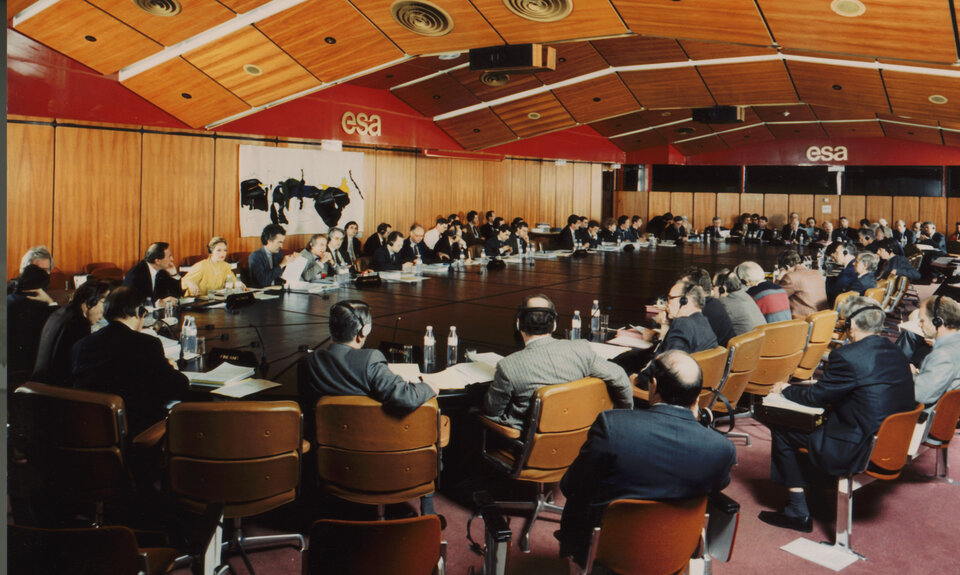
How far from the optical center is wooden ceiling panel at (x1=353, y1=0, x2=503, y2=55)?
7.01 metres

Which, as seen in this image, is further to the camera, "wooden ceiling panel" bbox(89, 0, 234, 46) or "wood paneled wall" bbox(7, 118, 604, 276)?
"wood paneled wall" bbox(7, 118, 604, 276)

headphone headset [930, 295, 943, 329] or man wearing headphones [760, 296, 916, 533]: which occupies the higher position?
headphone headset [930, 295, 943, 329]

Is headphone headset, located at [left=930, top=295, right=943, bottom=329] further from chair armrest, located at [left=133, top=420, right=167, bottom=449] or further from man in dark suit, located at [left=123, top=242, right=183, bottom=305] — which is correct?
man in dark suit, located at [left=123, top=242, right=183, bottom=305]

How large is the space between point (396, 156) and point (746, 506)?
32.3 feet

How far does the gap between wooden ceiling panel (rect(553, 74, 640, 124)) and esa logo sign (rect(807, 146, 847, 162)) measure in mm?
7240

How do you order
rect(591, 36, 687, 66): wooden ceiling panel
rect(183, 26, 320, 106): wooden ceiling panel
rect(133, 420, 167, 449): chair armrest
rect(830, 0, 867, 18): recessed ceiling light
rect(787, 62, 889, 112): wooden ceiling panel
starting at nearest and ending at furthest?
rect(133, 420, 167, 449): chair armrest < rect(830, 0, 867, 18): recessed ceiling light < rect(183, 26, 320, 106): wooden ceiling panel < rect(591, 36, 687, 66): wooden ceiling panel < rect(787, 62, 889, 112): wooden ceiling panel

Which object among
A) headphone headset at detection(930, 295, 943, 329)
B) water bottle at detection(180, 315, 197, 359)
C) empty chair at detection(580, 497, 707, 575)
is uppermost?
headphone headset at detection(930, 295, 943, 329)

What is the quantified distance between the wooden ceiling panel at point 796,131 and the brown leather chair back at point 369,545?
1625 cm

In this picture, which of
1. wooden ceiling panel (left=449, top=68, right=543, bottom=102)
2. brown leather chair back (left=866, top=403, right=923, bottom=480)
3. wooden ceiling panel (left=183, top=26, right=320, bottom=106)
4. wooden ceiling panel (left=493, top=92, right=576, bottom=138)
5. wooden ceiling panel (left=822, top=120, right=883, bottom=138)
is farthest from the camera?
wooden ceiling panel (left=822, top=120, right=883, bottom=138)

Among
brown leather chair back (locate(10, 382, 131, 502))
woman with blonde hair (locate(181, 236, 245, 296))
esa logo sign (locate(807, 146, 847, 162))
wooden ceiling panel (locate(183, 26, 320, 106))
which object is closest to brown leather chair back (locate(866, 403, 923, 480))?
brown leather chair back (locate(10, 382, 131, 502))

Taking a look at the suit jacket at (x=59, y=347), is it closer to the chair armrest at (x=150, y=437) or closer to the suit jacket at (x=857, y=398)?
the chair armrest at (x=150, y=437)

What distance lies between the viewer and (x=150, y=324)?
4293mm

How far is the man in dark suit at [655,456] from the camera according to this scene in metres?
2.17

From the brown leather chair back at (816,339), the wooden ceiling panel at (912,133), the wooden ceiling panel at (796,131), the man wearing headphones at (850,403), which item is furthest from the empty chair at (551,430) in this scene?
the wooden ceiling panel at (796,131)
